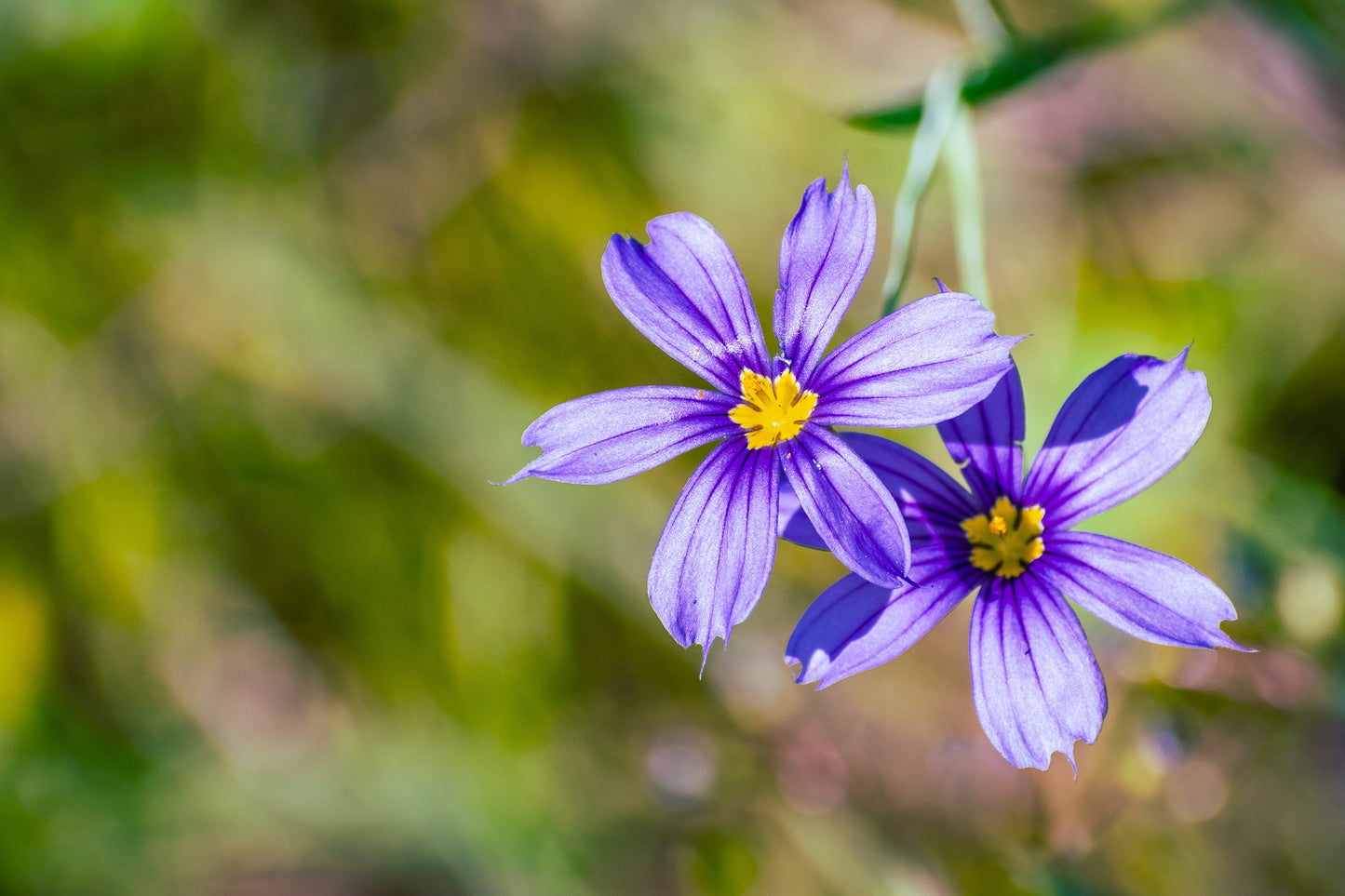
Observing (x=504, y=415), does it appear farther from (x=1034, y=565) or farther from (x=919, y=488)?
(x=1034, y=565)

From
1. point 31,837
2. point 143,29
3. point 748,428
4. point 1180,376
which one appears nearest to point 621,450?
point 748,428

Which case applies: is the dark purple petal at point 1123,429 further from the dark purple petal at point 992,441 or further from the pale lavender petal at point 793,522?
the pale lavender petal at point 793,522

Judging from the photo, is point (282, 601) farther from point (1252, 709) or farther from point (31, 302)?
point (1252, 709)

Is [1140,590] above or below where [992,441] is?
below

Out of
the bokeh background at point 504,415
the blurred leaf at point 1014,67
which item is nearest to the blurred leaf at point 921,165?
the blurred leaf at point 1014,67

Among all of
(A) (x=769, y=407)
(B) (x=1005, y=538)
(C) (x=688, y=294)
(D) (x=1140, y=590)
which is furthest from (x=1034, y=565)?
(C) (x=688, y=294)

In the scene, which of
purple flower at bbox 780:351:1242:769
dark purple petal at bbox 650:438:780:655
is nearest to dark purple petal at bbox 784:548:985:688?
purple flower at bbox 780:351:1242:769

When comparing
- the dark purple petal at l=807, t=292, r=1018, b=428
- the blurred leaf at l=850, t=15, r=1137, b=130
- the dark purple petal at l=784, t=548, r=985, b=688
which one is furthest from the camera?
the blurred leaf at l=850, t=15, r=1137, b=130

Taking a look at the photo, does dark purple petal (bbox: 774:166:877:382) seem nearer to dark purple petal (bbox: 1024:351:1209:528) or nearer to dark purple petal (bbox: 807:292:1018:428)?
dark purple petal (bbox: 807:292:1018:428)
